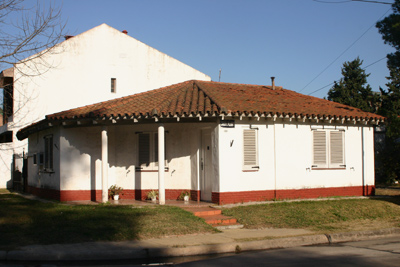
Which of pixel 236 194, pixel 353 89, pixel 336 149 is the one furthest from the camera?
pixel 353 89

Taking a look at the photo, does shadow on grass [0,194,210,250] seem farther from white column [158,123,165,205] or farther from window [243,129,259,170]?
window [243,129,259,170]

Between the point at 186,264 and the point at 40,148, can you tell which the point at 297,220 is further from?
the point at 40,148

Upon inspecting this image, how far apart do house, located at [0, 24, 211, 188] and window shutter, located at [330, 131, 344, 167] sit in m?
12.1

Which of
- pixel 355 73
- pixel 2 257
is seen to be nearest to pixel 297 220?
pixel 2 257

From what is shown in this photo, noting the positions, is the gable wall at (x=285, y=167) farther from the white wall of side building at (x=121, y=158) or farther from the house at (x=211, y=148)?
the white wall of side building at (x=121, y=158)

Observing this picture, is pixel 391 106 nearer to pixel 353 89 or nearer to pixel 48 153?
pixel 353 89

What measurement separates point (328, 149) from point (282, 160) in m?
2.17

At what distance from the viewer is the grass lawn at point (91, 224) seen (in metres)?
10.4

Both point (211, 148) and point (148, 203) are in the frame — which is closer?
point (148, 203)

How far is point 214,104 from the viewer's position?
→ 15.3 meters

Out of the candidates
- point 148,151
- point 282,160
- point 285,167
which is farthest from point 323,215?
point 148,151

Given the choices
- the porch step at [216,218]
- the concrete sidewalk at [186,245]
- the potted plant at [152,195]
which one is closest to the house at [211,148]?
the potted plant at [152,195]

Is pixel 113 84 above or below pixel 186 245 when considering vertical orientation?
above

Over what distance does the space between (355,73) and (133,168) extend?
31.9m
